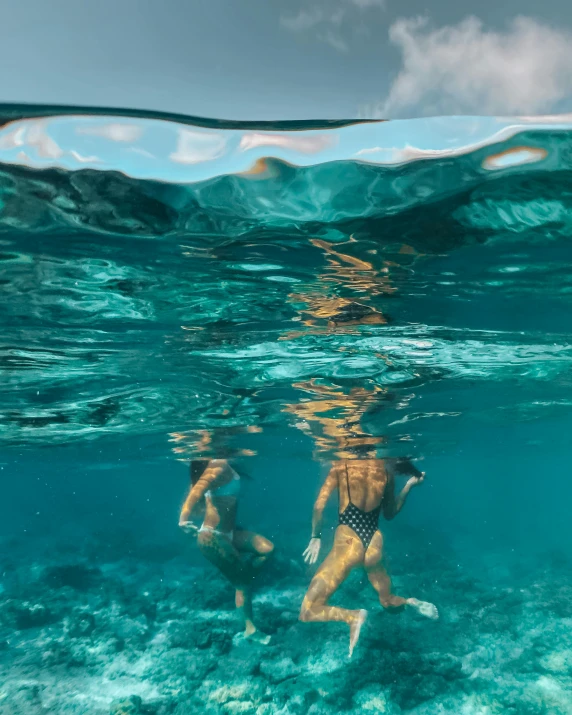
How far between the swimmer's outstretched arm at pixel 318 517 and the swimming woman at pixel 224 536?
135 centimetres

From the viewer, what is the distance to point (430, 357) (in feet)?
41.1

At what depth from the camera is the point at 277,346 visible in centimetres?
1136

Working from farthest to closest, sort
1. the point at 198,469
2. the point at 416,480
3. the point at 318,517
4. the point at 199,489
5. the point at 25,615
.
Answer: the point at 25,615 < the point at 198,469 < the point at 199,489 < the point at 318,517 < the point at 416,480

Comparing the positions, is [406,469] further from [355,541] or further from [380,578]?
[380,578]

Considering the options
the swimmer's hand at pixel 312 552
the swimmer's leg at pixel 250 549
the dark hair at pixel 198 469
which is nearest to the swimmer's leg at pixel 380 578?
the swimmer's hand at pixel 312 552

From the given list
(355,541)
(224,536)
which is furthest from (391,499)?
(224,536)

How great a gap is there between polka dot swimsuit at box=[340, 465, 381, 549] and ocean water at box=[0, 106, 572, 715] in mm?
3587

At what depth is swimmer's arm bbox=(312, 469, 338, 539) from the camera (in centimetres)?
1345

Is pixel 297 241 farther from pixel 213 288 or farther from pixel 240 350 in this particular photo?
pixel 240 350

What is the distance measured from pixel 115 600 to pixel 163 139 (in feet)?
67.2

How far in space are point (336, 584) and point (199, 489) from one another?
4808 millimetres

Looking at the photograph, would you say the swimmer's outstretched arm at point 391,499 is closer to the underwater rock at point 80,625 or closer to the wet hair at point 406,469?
the wet hair at point 406,469

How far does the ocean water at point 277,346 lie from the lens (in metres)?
5.60

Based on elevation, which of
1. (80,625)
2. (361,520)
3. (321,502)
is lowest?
(80,625)
